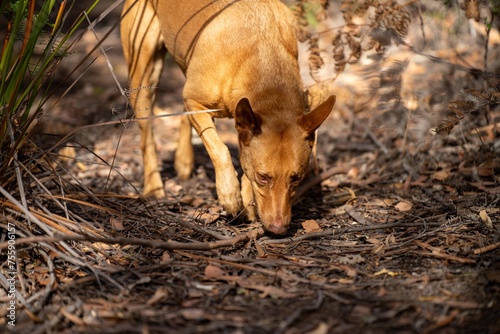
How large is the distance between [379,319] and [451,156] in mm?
3243

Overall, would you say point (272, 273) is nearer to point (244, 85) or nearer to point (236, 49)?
point (244, 85)

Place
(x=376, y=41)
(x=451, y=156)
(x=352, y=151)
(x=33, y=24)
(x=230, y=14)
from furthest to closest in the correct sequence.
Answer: (x=352, y=151) < (x=451, y=156) < (x=376, y=41) < (x=230, y=14) < (x=33, y=24)

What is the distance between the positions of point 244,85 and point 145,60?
180 cm

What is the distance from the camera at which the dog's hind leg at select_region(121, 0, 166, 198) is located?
610cm

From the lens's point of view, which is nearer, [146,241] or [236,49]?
[146,241]

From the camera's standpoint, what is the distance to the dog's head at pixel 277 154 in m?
4.41

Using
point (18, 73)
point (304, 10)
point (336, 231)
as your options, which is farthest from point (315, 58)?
point (18, 73)

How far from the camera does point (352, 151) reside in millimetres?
7062

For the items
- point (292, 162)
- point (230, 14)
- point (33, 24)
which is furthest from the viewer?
Result: point (230, 14)

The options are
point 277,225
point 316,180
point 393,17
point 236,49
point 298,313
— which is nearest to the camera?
point 298,313

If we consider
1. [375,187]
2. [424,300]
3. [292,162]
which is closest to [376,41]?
[375,187]

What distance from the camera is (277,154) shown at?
4.45m

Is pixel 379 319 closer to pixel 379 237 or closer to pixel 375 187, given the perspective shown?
pixel 379 237

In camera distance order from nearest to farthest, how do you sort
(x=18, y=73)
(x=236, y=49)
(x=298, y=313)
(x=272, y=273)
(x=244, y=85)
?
(x=298, y=313) < (x=272, y=273) < (x=18, y=73) < (x=244, y=85) < (x=236, y=49)
